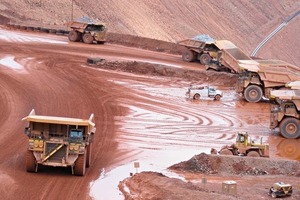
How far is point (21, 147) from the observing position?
2912cm

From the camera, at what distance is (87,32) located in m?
59.0

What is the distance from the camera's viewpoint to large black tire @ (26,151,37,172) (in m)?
25.3

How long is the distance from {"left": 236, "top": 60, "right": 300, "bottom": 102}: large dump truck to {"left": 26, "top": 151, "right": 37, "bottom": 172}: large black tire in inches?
821

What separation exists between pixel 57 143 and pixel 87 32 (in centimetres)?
3426

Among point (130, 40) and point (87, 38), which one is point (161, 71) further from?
point (130, 40)

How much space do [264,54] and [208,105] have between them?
41.7 m

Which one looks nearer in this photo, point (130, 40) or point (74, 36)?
point (74, 36)

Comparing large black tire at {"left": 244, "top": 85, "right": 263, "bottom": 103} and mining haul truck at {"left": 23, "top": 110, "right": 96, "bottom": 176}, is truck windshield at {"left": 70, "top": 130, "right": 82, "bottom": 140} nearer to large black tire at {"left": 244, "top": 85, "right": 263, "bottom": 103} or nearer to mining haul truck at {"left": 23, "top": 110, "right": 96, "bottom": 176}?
mining haul truck at {"left": 23, "top": 110, "right": 96, "bottom": 176}

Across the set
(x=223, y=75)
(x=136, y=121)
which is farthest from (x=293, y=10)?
(x=136, y=121)

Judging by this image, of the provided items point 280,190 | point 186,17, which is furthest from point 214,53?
point 186,17

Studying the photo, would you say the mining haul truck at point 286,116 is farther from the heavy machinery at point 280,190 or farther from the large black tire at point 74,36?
the large black tire at point 74,36

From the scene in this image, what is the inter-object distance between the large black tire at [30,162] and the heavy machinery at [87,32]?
111 feet

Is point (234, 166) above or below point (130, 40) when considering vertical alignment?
below

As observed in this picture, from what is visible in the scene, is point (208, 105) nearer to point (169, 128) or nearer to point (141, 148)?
point (169, 128)
